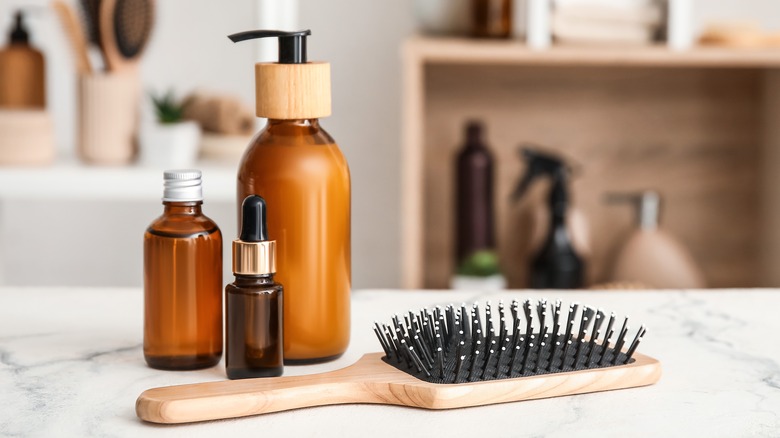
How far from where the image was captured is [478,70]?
1.86 m

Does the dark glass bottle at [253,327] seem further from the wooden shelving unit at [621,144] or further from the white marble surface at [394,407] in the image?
the wooden shelving unit at [621,144]

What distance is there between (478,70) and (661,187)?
437 mm

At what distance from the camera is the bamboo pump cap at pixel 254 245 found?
1.91 feet

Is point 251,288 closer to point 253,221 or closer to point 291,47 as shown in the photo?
point 253,221

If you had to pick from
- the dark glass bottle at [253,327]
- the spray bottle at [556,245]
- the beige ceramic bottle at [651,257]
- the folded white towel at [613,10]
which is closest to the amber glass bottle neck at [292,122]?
the dark glass bottle at [253,327]

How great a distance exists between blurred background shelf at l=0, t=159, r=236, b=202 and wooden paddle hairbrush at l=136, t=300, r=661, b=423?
924 mm

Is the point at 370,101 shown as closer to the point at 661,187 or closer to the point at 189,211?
the point at 661,187

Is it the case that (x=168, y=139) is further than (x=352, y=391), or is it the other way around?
(x=168, y=139)

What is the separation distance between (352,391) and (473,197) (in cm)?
123

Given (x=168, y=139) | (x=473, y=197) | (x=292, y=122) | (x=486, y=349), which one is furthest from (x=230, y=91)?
(x=486, y=349)

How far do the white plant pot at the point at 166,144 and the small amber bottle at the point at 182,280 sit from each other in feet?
3.04

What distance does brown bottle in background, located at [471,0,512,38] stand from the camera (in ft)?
5.23

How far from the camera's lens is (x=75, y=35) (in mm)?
1488

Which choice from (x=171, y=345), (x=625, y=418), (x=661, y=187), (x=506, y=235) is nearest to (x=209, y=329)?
(x=171, y=345)
